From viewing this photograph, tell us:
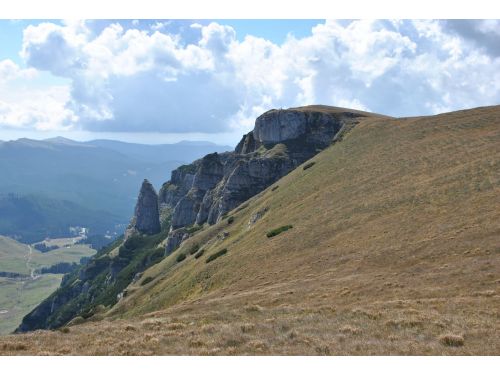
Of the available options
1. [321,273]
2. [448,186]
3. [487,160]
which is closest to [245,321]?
[321,273]

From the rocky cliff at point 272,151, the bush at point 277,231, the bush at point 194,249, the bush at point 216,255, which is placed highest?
the rocky cliff at point 272,151

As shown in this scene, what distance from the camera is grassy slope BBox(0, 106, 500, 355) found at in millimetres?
19297

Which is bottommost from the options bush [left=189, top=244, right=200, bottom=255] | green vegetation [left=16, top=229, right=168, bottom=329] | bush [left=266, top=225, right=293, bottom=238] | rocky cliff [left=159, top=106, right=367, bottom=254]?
green vegetation [left=16, top=229, right=168, bottom=329]

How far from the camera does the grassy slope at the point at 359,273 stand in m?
19.3

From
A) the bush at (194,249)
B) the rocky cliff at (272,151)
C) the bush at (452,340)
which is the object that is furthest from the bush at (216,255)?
the rocky cliff at (272,151)

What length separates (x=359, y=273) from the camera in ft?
107

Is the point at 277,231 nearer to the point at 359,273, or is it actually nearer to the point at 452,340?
the point at 359,273

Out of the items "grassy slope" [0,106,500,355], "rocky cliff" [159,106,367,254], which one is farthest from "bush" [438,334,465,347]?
"rocky cliff" [159,106,367,254]

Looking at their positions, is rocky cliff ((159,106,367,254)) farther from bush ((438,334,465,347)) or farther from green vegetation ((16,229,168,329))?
bush ((438,334,465,347))

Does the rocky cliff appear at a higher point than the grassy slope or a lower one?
higher

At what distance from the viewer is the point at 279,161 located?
114 m

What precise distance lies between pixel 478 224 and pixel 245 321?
21700 millimetres

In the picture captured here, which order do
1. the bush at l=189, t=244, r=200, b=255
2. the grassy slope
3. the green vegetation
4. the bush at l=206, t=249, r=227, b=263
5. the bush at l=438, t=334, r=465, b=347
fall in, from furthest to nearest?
the green vegetation < the bush at l=189, t=244, r=200, b=255 < the bush at l=206, t=249, r=227, b=263 < the grassy slope < the bush at l=438, t=334, r=465, b=347

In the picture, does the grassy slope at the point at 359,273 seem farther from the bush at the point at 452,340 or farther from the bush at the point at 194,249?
the bush at the point at 194,249
